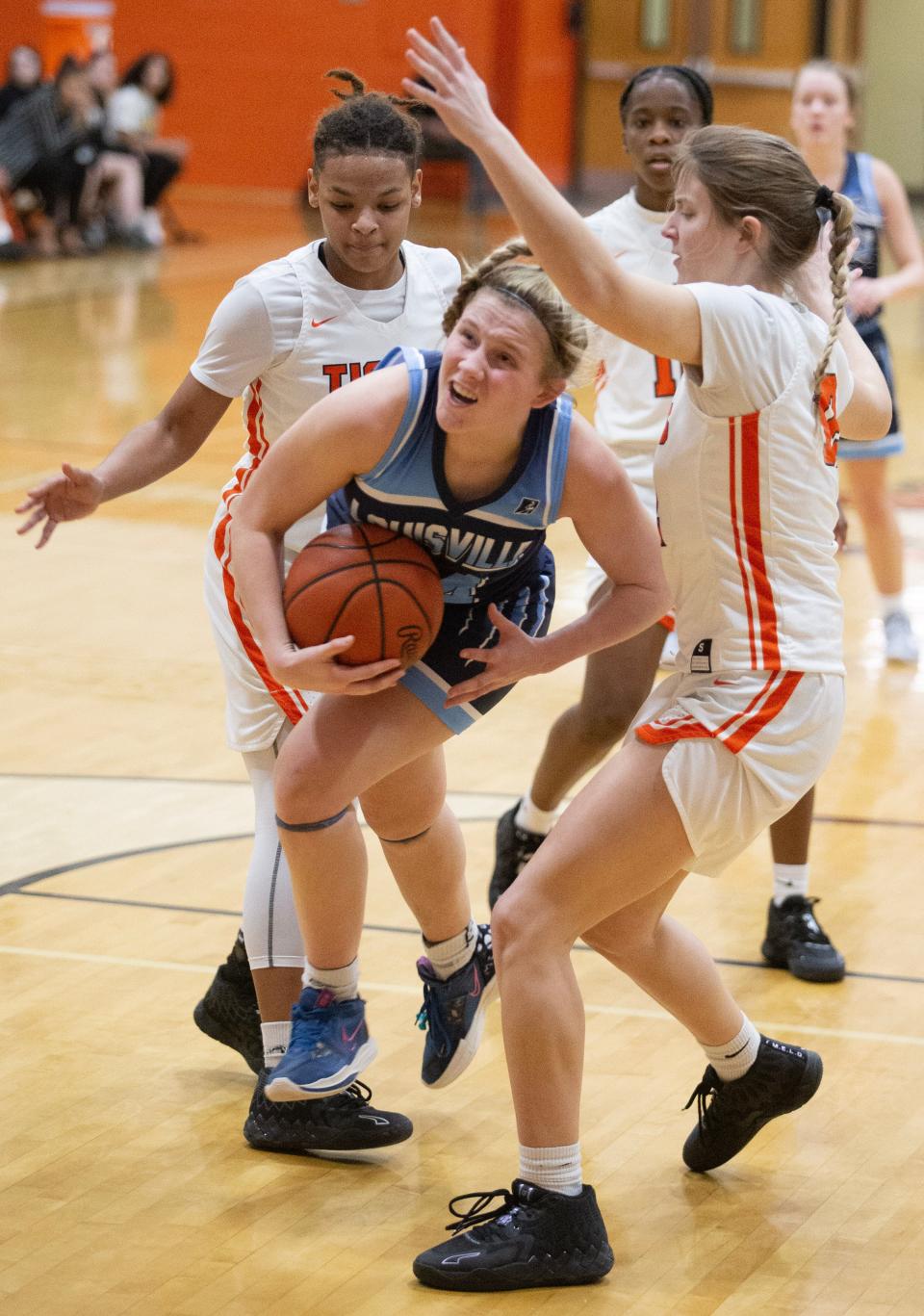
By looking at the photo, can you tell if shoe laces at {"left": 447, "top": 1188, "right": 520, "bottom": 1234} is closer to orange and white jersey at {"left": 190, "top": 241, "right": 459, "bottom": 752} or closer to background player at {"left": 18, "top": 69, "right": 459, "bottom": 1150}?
background player at {"left": 18, "top": 69, "right": 459, "bottom": 1150}

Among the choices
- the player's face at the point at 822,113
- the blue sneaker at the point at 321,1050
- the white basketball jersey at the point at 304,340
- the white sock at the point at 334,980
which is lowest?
the blue sneaker at the point at 321,1050

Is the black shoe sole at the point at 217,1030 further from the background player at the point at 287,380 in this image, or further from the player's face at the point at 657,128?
the player's face at the point at 657,128

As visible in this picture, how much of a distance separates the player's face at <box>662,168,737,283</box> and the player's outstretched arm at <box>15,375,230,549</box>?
992mm

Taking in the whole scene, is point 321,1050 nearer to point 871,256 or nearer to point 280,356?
point 280,356

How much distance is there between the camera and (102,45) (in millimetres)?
19547

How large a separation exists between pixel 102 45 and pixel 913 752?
16.1 meters

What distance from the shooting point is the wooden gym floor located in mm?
2996

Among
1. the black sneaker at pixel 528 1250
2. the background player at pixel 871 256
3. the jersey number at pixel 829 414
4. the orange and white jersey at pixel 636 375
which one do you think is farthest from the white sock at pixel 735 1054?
the background player at pixel 871 256

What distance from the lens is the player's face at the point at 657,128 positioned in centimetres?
451

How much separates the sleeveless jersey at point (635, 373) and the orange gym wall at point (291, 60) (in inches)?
633

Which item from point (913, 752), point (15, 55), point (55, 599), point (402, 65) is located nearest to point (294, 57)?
point (402, 65)

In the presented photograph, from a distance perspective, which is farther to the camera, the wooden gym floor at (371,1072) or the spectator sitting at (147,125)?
the spectator sitting at (147,125)

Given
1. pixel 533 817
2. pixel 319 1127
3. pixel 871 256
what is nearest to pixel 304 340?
pixel 319 1127

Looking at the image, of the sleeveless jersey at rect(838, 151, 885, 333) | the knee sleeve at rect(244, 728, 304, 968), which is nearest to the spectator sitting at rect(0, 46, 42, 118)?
the sleeveless jersey at rect(838, 151, 885, 333)
